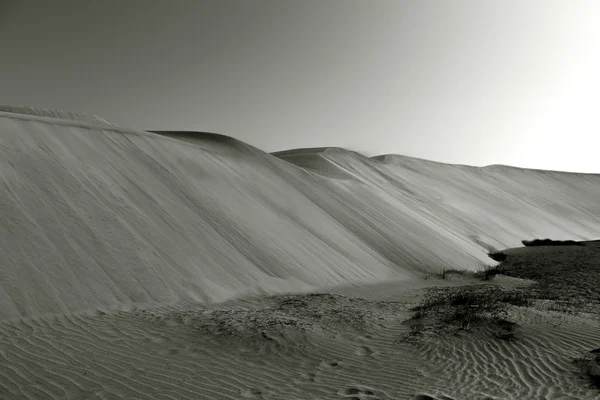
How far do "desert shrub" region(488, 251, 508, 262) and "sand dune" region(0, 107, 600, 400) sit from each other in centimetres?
82

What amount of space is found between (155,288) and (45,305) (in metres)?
2.07

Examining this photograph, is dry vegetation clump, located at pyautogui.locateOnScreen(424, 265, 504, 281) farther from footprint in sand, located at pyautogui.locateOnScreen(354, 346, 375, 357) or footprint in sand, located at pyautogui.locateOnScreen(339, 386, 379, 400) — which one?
footprint in sand, located at pyautogui.locateOnScreen(339, 386, 379, 400)

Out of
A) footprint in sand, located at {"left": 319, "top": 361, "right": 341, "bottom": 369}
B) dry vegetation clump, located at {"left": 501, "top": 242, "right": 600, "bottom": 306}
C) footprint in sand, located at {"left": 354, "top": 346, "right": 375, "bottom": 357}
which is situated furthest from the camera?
dry vegetation clump, located at {"left": 501, "top": 242, "right": 600, "bottom": 306}

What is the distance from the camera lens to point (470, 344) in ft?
22.8

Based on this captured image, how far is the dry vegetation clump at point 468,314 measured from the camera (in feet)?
24.6


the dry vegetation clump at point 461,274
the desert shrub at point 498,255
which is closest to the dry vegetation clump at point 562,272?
the desert shrub at point 498,255

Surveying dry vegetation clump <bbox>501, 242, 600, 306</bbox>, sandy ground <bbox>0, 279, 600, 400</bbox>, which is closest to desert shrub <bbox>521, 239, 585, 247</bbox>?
dry vegetation clump <bbox>501, 242, 600, 306</bbox>

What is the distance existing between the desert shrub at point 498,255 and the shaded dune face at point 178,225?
31cm

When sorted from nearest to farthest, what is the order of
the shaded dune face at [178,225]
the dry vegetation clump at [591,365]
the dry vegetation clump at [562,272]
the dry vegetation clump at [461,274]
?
the dry vegetation clump at [591,365], the shaded dune face at [178,225], the dry vegetation clump at [562,272], the dry vegetation clump at [461,274]

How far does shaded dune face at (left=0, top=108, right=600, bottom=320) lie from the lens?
933 centimetres

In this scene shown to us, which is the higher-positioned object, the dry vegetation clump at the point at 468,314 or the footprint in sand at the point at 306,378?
the dry vegetation clump at the point at 468,314

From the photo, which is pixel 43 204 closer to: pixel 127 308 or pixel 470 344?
pixel 127 308

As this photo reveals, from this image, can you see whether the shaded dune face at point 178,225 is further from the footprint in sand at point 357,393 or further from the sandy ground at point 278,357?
the footprint in sand at point 357,393

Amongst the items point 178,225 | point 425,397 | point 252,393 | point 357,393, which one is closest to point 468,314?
point 425,397
